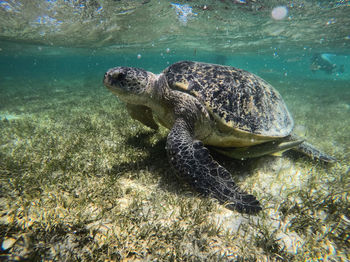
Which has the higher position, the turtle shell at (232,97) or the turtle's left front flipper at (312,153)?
the turtle shell at (232,97)

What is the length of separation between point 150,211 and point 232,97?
220 centimetres

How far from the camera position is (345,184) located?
2746 millimetres

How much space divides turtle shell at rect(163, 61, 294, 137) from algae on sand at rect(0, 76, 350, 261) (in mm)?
774

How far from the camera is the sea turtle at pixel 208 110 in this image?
2428 mm

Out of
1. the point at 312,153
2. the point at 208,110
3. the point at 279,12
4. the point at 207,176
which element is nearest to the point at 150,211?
the point at 207,176

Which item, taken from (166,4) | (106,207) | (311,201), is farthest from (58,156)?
(166,4)

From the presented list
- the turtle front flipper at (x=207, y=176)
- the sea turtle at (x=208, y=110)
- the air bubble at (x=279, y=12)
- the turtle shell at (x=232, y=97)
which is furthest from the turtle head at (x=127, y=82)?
the air bubble at (x=279, y=12)

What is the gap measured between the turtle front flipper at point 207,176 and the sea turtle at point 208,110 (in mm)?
→ 13

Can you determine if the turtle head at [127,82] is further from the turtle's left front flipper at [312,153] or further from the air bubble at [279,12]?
the air bubble at [279,12]

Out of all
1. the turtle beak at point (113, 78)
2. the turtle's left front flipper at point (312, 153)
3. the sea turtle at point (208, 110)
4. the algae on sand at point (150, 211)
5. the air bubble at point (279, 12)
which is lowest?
the turtle's left front flipper at point (312, 153)

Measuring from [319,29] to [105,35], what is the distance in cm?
2404

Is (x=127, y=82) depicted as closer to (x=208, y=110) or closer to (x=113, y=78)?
(x=113, y=78)

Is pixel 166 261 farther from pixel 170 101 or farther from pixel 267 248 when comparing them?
pixel 170 101

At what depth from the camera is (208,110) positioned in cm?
272
